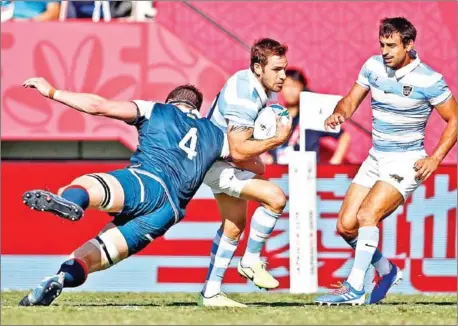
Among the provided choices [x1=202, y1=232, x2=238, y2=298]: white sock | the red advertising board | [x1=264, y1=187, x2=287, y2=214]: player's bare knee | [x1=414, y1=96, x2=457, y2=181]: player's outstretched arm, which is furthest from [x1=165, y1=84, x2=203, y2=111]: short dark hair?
the red advertising board

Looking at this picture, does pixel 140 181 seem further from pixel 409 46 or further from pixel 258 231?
pixel 409 46

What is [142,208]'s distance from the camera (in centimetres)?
926

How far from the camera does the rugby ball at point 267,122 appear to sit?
393 inches

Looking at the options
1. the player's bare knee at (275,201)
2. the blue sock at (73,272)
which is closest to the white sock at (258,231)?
the player's bare knee at (275,201)

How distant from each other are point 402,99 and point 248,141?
4.37ft

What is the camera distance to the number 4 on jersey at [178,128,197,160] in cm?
953

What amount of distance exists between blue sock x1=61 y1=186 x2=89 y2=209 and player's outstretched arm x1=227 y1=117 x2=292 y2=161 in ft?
4.69

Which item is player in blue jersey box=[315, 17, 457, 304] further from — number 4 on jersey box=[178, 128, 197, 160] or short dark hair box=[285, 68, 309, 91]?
short dark hair box=[285, 68, 309, 91]

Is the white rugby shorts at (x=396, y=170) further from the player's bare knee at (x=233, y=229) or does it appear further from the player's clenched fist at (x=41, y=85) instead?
the player's clenched fist at (x=41, y=85)

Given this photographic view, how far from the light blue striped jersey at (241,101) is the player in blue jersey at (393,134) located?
75 cm

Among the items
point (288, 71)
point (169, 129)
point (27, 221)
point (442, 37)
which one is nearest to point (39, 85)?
point (169, 129)

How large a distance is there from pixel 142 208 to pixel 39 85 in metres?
1.14

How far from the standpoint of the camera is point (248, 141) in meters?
9.91

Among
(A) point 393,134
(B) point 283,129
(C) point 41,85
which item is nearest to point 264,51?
(B) point 283,129
